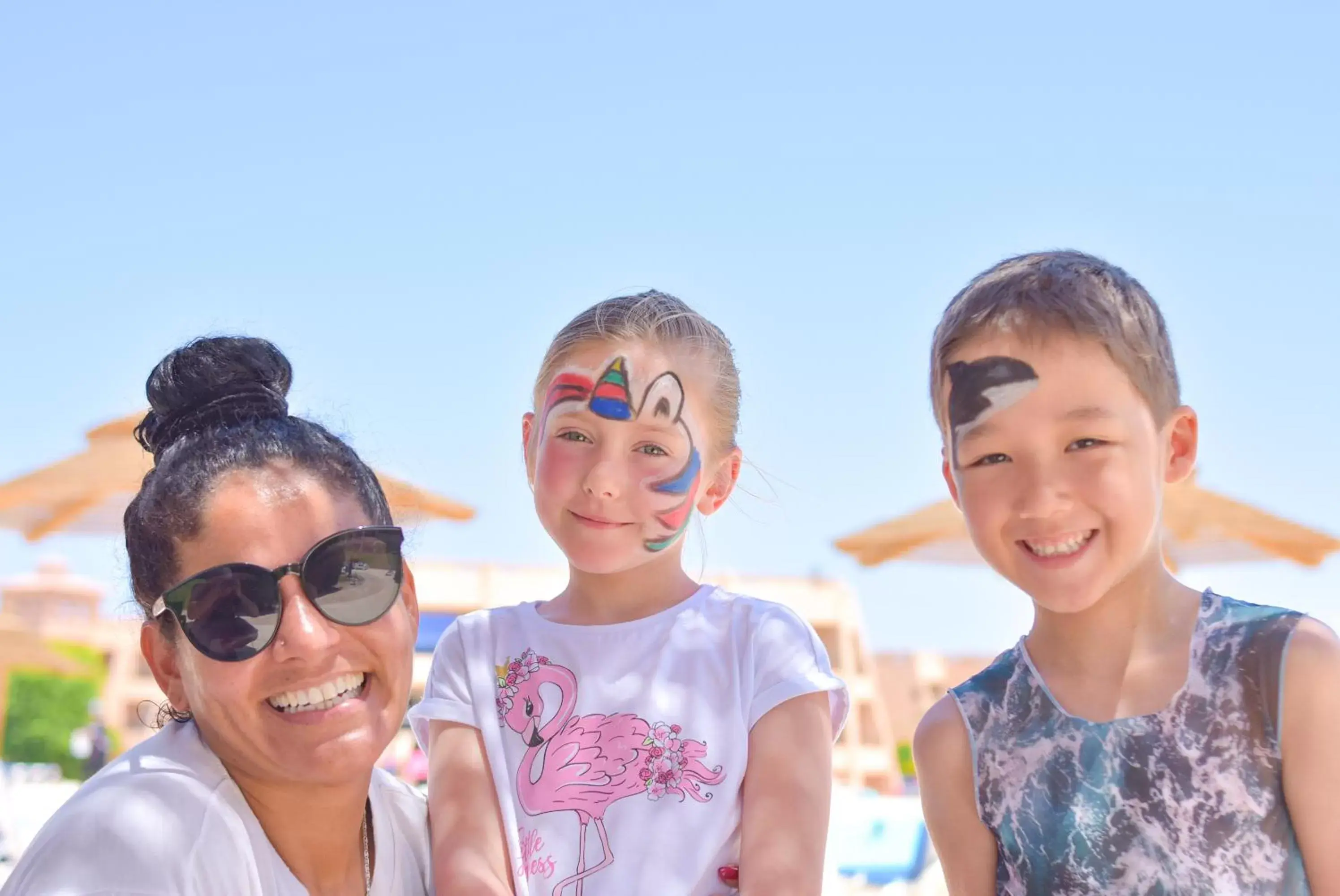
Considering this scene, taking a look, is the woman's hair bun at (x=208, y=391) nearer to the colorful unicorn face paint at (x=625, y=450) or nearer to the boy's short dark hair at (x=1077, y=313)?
the colorful unicorn face paint at (x=625, y=450)

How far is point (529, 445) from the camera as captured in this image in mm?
3020

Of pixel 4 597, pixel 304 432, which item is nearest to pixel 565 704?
pixel 304 432

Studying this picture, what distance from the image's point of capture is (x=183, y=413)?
2.51 m

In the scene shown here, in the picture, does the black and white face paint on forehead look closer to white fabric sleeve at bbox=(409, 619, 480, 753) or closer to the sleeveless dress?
the sleeveless dress

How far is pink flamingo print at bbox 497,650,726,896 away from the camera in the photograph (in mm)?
2531

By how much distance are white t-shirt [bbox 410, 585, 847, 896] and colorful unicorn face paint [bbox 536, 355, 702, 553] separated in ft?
0.75

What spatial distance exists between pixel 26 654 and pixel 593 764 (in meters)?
13.1

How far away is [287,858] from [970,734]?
131 cm

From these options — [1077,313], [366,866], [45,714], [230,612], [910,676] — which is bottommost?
[910,676]

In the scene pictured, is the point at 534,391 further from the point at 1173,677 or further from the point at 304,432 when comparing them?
the point at 1173,677

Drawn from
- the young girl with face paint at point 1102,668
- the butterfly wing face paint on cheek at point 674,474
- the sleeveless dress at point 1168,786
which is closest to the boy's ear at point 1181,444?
the young girl with face paint at point 1102,668

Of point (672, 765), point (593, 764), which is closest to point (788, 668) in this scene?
point (672, 765)

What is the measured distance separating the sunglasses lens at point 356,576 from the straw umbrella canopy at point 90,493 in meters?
6.47

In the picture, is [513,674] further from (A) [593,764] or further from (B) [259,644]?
(B) [259,644]
